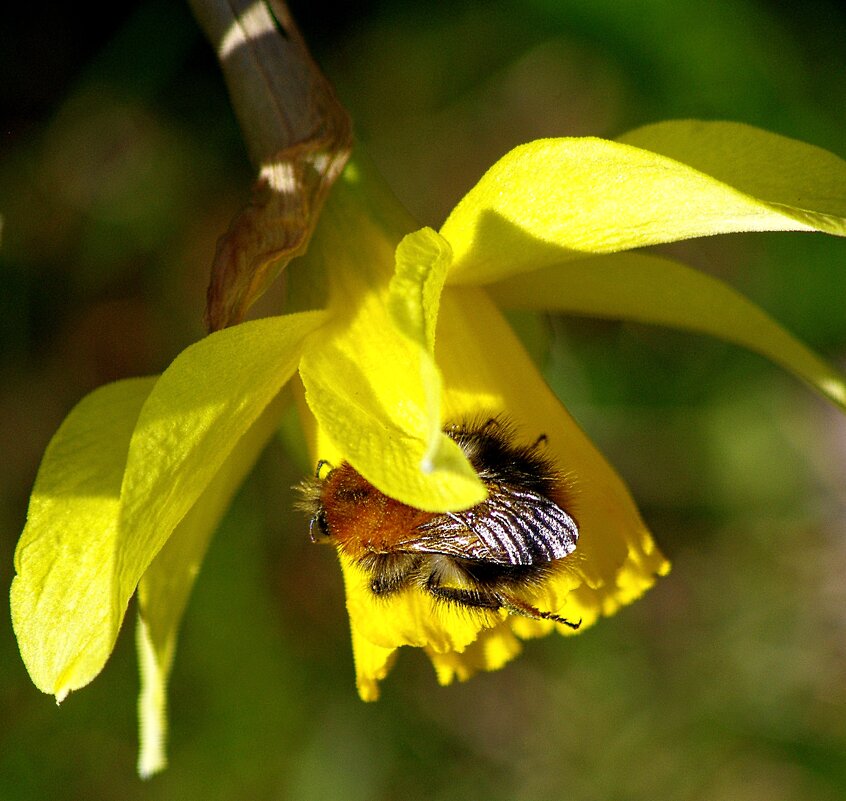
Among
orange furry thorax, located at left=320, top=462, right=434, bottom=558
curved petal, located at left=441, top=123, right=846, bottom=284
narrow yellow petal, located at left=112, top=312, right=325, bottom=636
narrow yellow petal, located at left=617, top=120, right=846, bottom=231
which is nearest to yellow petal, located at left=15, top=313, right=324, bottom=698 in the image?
narrow yellow petal, located at left=112, top=312, right=325, bottom=636

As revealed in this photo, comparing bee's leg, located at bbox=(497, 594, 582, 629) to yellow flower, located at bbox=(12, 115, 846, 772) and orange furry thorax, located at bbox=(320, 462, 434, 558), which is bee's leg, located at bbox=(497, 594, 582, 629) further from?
orange furry thorax, located at bbox=(320, 462, 434, 558)

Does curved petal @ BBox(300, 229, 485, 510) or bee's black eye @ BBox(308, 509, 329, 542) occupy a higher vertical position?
curved petal @ BBox(300, 229, 485, 510)

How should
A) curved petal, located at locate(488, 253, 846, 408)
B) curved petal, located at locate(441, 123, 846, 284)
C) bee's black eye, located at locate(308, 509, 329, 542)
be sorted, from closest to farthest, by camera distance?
curved petal, located at locate(441, 123, 846, 284)
bee's black eye, located at locate(308, 509, 329, 542)
curved petal, located at locate(488, 253, 846, 408)

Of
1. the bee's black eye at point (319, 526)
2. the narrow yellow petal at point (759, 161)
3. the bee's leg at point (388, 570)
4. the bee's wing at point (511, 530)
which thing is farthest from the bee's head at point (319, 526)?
the narrow yellow petal at point (759, 161)

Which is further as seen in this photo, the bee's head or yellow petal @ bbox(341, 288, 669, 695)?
the bee's head

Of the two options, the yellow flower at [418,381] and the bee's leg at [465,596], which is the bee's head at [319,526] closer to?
the yellow flower at [418,381]
